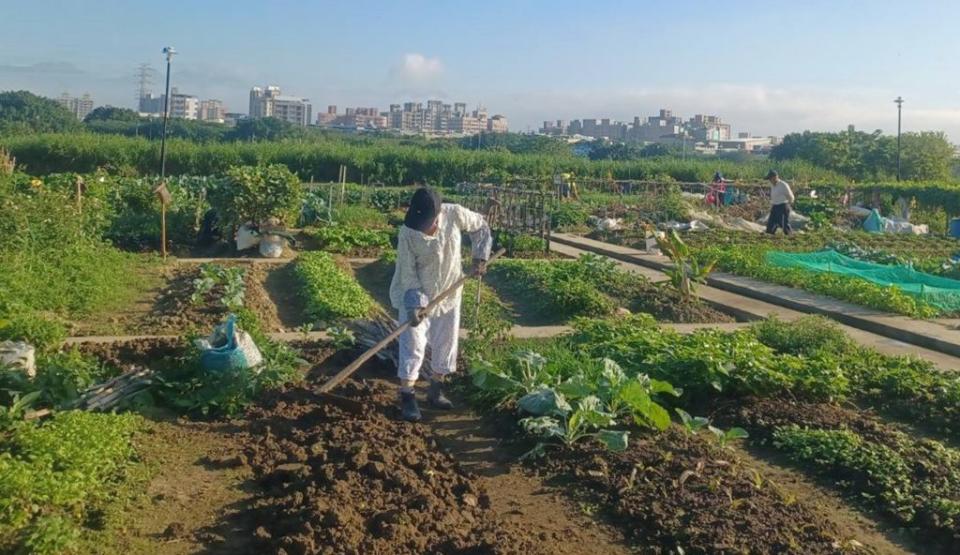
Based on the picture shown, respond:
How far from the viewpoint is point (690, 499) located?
4.79m

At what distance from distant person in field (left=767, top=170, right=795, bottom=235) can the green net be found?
5189mm

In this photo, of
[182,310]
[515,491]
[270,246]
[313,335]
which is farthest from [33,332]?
[270,246]

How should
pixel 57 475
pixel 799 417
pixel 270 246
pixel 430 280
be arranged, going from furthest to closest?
pixel 270 246, pixel 430 280, pixel 799 417, pixel 57 475

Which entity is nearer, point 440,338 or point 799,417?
point 799,417

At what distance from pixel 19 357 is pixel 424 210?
9.87ft

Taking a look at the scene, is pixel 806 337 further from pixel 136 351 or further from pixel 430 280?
pixel 136 351

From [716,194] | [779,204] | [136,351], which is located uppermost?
[716,194]

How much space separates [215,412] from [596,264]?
8070 mm

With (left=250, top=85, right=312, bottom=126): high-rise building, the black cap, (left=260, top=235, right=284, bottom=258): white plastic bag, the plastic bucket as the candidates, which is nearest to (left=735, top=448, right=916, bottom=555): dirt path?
the black cap

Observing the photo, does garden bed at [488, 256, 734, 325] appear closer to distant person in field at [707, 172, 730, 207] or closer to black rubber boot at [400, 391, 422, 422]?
black rubber boot at [400, 391, 422, 422]

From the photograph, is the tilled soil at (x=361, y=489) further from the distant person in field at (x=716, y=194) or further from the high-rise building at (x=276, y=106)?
the high-rise building at (x=276, y=106)

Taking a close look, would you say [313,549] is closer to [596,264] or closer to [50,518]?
[50,518]

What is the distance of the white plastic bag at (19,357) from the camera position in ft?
21.4

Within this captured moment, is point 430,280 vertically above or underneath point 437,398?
above
